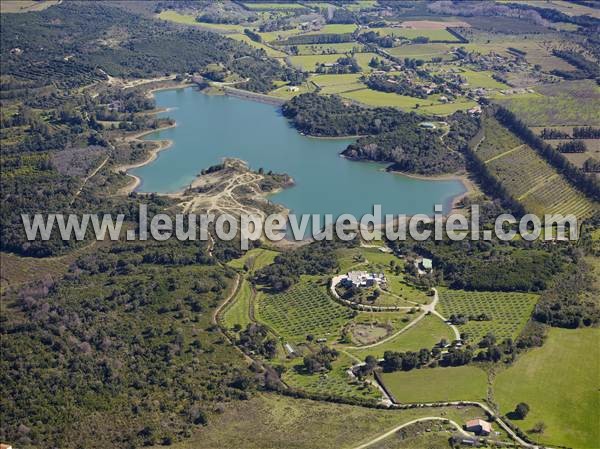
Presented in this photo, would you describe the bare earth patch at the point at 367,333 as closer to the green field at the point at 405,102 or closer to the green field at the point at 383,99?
the green field at the point at 405,102

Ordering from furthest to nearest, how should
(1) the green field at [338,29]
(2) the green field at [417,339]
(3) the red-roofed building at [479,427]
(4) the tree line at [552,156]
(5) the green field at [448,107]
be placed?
(1) the green field at [338,29] < (5) the green field at [448,107] < (4) the tree line at [552,156] < (2) the green field at [417,339] < (3) the red-roofed building at [479,427]

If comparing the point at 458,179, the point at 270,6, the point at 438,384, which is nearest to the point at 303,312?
the point at 438,384

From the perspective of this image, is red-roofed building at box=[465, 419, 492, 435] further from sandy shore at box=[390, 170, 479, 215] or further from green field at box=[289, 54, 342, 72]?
green field at box=[289, 54, 342, 72]

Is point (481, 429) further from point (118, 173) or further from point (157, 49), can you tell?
point (157, 49)

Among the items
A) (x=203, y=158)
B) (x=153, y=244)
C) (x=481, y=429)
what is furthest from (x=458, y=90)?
(x=481, y=429)

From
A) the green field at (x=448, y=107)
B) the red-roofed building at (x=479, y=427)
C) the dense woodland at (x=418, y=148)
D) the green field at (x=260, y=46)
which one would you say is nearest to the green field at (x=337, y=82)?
the green field at (x=448, y=107)
